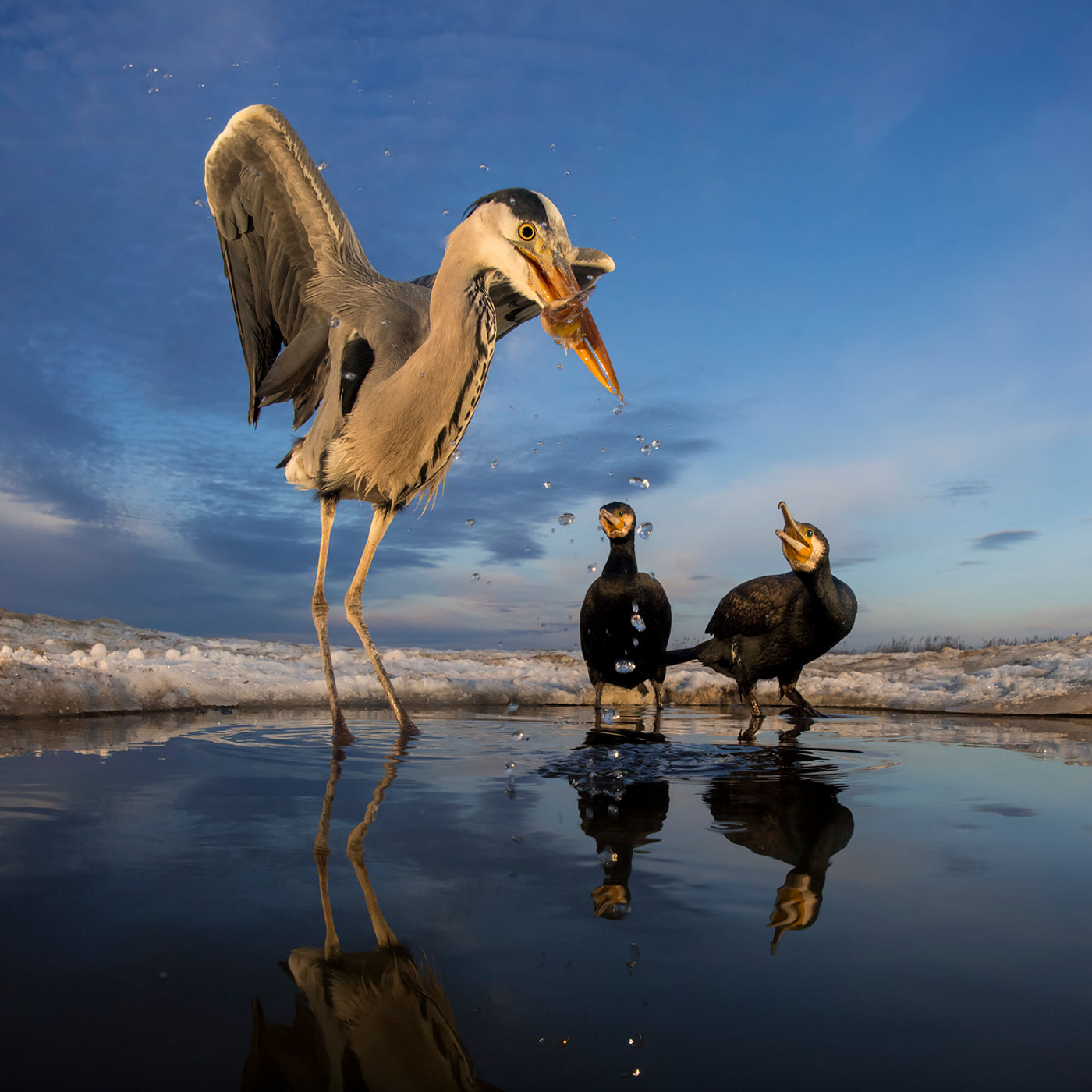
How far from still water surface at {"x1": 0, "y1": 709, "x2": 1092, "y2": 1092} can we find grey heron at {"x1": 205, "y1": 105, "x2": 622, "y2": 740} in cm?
202

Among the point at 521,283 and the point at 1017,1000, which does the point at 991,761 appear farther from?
the point at 521,283

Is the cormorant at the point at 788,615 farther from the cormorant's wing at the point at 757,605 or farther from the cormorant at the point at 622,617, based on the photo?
the cormorant at the point at 622,617

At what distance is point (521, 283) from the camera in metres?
3.74

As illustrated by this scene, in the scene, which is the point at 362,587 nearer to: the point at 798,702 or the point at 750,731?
the point at 750,731

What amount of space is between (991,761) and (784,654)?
7.19 ft

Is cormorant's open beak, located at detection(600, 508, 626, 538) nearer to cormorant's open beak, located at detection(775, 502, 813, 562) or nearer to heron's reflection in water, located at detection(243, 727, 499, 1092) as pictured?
cormorant's open beak, located at detection(775, 502, 813, 562)

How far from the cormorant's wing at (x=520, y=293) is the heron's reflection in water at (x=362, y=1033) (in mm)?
3124

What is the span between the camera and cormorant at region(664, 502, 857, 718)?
18.8ft

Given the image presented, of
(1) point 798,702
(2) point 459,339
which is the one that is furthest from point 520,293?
(1) point 798,702

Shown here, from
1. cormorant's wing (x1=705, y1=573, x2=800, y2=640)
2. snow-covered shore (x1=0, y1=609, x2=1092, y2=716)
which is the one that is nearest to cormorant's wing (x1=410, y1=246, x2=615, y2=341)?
cormorant's wing (x1=705, y1=573, x2=800, y2=640)

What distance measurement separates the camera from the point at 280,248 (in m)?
5.07

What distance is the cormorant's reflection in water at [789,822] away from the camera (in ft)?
5.16

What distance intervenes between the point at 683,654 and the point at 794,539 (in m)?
1.49

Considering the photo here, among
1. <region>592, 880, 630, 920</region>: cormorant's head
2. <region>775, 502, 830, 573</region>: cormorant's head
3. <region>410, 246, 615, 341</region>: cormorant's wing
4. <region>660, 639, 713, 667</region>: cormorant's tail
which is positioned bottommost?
<region>592, 880, 630, 920</region>: cormorant's head
